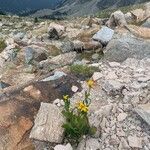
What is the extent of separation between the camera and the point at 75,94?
36.7 ft

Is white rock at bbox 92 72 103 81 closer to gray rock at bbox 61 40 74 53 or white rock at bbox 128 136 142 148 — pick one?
white rock at bbox 128 136 142 148

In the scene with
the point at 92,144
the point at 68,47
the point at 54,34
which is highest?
the point at 92,144

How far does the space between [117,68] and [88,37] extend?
6371mm

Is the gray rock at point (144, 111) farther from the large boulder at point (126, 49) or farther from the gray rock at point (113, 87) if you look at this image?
the large boulder at point (126, 49)

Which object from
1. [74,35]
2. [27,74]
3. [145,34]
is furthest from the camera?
[74,35]

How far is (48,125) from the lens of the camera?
9.80 meters

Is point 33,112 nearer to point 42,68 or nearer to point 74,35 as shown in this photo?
point 42,68

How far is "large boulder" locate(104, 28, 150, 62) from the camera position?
1424 cm

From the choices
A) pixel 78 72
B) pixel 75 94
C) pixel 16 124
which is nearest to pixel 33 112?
pixel 16 124

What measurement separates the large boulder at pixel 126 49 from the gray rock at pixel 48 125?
4.52 metres

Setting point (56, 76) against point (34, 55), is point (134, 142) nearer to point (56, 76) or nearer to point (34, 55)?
point (56, 76)

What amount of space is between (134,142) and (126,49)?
5.95m

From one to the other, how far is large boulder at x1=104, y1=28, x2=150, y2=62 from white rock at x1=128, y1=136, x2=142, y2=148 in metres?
5.12

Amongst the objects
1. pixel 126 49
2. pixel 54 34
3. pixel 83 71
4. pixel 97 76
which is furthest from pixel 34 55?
pixel 97 76
